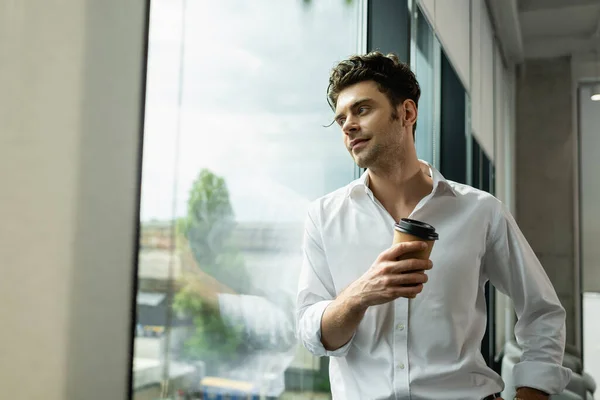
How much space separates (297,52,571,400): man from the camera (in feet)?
4.12

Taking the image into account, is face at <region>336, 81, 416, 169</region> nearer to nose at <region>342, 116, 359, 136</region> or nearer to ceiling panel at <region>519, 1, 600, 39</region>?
nose at <region>342, 116, 359, 136</region>

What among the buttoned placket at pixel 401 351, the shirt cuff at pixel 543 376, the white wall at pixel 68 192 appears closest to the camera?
the white wall at pixel 68 192

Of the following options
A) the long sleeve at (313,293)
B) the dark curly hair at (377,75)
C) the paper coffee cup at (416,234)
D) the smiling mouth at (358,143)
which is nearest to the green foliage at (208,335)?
the long sleeve at (313,293)

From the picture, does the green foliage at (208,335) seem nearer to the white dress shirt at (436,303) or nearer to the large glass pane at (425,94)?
the white dress shirt at (436,303)

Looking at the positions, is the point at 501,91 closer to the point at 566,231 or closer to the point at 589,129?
the point at 589,129

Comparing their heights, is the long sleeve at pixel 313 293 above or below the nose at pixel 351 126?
below

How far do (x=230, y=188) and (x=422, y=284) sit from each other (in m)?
0.53

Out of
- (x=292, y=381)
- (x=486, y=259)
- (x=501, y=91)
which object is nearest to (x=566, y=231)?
(x=501, y=91)

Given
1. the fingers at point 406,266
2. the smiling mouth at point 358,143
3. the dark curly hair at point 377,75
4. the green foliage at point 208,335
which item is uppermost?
the dark curly hair at point 377,75

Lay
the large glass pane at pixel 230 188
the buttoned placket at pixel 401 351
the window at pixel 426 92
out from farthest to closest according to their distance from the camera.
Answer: the window at pixel 426 92, the buttoned placket at pixel 401 351, the large glass pane at pixel 230 188

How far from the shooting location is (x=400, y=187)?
1448 mm

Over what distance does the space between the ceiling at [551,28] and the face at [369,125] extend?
177 centimetres

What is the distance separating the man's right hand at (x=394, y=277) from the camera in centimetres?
108

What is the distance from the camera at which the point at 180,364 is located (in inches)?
41.4
